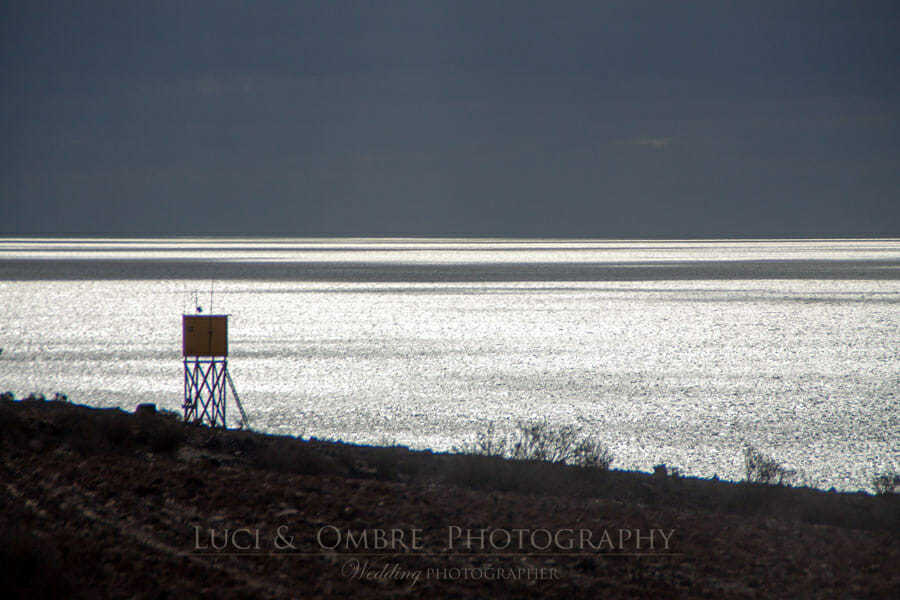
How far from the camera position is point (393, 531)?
9.26 m

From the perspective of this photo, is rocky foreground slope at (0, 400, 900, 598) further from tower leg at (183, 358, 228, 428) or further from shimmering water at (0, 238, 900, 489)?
shimmering water at (0, 238, 900, 489)

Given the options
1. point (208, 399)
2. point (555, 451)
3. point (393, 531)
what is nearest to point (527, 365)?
point (208, 399)

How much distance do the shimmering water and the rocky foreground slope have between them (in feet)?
23.2

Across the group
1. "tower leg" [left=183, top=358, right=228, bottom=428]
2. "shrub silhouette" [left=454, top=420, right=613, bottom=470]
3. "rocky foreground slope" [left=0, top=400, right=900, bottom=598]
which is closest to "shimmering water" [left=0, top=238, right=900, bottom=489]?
"tower leg" [left=183, top=358, right=228, bottom=428]

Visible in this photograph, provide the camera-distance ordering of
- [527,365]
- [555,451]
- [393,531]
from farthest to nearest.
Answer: [527,365] < [555,451] < [393,531]

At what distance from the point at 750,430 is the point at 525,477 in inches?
459

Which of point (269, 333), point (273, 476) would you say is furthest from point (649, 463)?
point (269, 333)

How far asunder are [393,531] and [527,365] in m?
25.9

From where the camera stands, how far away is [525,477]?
1273cm

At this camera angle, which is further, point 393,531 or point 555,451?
point 555,451

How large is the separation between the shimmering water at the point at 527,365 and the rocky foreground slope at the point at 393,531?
7.06 m

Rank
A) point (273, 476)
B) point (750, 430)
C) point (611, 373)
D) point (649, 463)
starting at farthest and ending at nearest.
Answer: point (611, 373) → point (750, 430) → point (649, 463) → point (273, 476)

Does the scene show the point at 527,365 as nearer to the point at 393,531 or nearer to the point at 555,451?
the point at 555,451

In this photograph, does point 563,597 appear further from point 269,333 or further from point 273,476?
point 269,333
